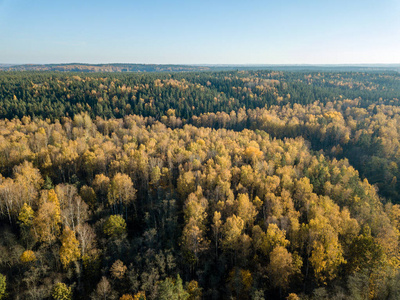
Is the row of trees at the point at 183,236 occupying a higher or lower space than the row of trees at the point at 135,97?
lower

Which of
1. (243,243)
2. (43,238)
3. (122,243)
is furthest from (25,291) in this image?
(243,243)

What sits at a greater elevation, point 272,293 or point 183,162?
point 183,162

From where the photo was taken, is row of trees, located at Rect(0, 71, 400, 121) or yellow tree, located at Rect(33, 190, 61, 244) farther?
row of trees, located at Rect(0, 71, 400, 121)

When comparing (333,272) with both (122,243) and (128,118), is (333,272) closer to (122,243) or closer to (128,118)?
(122,243)

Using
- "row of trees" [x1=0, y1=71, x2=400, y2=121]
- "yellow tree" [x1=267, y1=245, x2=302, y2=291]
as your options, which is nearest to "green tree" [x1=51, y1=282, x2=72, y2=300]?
"yellow tree" [x1=267, y1=245, x2=302, y2=291]

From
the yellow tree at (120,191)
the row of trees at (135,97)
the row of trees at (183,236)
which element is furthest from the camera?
the row of trees at (135,97)

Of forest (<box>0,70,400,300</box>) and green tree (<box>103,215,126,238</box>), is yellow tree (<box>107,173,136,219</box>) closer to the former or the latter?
forest (<box>0,70,400,300</box>)

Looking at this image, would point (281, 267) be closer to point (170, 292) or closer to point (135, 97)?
point (170, 292)

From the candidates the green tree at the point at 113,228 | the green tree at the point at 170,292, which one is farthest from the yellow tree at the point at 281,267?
the green tree at the point at 113,228

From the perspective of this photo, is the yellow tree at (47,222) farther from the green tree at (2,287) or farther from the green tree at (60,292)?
the green tree at (60,292)

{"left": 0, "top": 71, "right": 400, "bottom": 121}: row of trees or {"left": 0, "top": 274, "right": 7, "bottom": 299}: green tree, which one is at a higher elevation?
{"left": 0, "top": 71, "right": 400, "bottom": 121}: row of trees

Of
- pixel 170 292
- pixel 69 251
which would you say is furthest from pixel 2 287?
pixel 170 292
